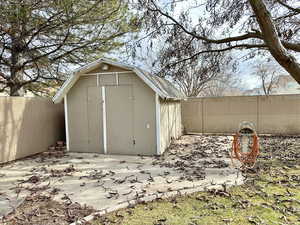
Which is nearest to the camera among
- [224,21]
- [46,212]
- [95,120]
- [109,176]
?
[46,212]

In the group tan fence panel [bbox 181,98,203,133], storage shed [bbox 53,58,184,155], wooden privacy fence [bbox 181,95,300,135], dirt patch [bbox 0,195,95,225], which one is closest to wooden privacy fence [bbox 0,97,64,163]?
storage shed [bbox 53,58,184,155]

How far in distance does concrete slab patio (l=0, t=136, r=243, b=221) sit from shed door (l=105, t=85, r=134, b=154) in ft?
1.36

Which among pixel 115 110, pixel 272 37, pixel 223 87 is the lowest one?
pixel 115 110

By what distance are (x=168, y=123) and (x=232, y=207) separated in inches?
191

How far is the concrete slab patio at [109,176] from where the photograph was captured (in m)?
3.93

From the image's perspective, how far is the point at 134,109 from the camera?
7.01m

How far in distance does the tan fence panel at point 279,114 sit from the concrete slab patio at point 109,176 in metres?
4.15

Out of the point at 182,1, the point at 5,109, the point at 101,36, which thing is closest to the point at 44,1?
the point at 101,36

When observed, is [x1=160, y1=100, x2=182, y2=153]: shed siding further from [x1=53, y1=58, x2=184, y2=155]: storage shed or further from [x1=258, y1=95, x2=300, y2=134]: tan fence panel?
[x1=258, y1=95, x2=300, y2=134]: tan fence panel

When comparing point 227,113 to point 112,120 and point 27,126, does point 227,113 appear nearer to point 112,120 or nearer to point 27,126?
point 112,120

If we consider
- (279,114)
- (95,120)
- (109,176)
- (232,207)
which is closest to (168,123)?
(95,120)

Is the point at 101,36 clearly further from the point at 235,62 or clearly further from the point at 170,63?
the point at 235,62

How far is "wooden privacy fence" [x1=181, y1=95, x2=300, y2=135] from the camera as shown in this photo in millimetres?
9766

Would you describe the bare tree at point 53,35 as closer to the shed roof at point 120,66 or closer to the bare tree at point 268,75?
the shed roof at point 120,66
